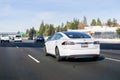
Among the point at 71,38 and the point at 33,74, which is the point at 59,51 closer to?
the point at 71,38

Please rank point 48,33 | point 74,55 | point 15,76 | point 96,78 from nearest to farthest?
1. point 96,78
2. point 15,76
3. point 74,55
4. point 48,33

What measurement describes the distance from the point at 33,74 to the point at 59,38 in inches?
197

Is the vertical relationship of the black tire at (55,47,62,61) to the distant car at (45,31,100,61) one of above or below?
below

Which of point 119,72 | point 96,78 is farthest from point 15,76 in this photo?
point 119,72

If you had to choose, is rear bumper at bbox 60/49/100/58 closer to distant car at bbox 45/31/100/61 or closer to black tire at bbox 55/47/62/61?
distant car at bbox 45/31/100/61

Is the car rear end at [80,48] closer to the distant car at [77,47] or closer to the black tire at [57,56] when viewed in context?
the distant car at [77,47]

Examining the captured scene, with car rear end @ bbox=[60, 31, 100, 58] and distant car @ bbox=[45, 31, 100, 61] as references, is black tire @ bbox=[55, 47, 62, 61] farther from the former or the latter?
car rear end @ bbox=[60, 31, 100, 58]

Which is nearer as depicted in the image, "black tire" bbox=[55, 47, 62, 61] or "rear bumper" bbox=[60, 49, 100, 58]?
"rear bumper" bbox=[60, 49, 100, 58]

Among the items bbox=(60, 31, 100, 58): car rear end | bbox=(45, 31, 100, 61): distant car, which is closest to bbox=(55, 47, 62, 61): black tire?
bbox=(45, 31, 100, 61): distant car

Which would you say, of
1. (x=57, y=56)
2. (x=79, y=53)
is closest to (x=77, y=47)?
(x=79, y=53)

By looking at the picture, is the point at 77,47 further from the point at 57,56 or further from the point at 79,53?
the point at 57,56

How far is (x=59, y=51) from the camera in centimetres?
1439

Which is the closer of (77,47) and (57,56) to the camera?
(77,47)

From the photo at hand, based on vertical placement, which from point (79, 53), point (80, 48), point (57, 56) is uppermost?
point (80, 48)
